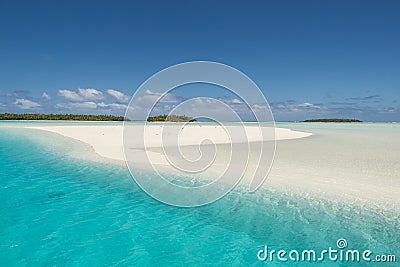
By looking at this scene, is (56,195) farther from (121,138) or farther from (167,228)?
(121,138)

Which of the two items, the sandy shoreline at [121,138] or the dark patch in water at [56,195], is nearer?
the dark patch in water at [56,195]

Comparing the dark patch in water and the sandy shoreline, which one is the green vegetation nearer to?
the sandy shoreline

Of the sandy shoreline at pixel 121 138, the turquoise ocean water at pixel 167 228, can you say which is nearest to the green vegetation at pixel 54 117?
the sandy shoreline at pixel 121 138

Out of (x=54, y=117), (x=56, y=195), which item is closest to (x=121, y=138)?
(x=56, y=195)

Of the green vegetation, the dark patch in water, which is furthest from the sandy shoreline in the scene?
the green vegetation

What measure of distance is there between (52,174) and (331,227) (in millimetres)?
9362

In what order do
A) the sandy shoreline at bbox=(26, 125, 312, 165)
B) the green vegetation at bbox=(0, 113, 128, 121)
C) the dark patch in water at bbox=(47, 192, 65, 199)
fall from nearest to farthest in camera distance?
the dark patch in water at bbox=(47, 192, 65, 199) → the sandy shoreline at bbox=(26, 125, 312, 165) → the green vegetation at bbox=(0, 113, 128, 121)

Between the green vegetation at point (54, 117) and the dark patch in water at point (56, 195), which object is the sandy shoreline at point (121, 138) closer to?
the dark patch in water at point (56, 195)

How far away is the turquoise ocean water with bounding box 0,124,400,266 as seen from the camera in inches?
182

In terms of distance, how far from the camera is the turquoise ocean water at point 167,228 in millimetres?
4625

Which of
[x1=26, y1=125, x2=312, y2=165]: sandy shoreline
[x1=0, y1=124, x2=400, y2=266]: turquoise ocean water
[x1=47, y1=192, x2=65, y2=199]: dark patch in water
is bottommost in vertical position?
[x1=0, y1=124, x2=400, y2=266]: turquoise ocean water

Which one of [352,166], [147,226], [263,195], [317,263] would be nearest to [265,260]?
[317,263]

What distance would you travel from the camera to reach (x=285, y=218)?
6.11 m

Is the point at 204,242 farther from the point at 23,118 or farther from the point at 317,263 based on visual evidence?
the point at 23,118
